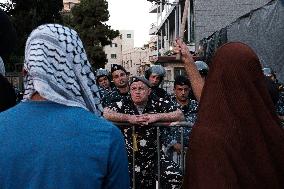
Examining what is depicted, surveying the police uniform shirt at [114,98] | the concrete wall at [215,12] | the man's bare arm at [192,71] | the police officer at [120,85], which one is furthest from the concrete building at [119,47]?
the man's bare arm at [192,71]

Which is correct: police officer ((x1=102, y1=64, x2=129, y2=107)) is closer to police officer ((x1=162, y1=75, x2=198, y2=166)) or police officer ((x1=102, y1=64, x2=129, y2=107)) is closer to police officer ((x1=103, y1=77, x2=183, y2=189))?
police officer ((x1=162, y1=75, x2=198, y2=166))

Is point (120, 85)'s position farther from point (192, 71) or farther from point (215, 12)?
point (215, 12)

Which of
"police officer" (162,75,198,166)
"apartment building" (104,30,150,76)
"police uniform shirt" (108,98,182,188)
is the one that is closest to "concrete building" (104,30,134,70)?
"apartment building" (104,30,150,76)

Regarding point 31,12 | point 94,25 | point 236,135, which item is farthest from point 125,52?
point 236,135

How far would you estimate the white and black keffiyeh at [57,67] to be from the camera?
2.02m

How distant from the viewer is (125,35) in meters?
128

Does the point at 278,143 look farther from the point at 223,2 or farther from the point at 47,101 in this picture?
the point at 223,2

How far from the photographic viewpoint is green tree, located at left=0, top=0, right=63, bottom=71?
30.8 metres

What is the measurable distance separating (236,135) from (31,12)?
1205 inches

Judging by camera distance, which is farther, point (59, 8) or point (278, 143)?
point (59, 8)

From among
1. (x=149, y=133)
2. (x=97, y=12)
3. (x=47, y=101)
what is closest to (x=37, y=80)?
(x=47, y=101)

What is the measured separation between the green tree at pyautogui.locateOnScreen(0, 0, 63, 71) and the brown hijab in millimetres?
28593

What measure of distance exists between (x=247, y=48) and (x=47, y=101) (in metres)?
1.09

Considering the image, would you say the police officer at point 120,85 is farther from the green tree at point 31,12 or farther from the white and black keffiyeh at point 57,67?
the green tree at point 31,12
